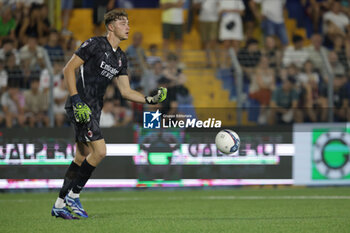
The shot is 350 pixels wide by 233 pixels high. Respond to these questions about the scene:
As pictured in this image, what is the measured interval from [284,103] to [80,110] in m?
6.94

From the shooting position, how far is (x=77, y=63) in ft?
25.7

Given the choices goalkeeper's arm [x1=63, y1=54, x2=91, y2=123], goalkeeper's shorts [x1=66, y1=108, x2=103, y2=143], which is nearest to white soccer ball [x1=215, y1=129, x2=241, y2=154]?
goalkeeper's shorts [x1=66, y1=108, x2=103, y2=143]

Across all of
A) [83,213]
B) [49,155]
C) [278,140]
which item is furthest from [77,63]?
[278,140]

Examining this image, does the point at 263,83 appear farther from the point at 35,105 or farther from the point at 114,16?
the point at 114,16

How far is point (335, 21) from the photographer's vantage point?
16875 millimetres

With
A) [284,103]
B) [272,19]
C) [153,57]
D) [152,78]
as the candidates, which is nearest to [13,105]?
[152,78]

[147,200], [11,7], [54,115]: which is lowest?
[147,200]

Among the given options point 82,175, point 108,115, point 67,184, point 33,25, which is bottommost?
point 67,184

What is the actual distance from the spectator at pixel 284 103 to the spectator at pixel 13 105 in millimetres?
4603

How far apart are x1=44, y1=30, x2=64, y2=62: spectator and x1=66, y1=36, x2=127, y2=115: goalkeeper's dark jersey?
542 centimetres

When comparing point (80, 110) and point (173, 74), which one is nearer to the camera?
point (80, 110)

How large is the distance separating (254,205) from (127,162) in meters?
3.14

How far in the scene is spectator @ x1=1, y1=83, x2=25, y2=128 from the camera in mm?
12930

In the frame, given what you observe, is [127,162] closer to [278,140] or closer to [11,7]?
[278,140]
